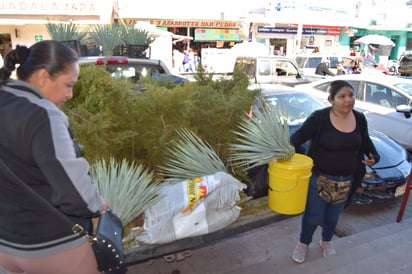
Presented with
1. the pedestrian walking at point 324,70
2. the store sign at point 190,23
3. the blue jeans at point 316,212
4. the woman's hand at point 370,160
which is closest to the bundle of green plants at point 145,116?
the blue jeans at point 316,212

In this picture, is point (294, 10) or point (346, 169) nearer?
point (346, 169)

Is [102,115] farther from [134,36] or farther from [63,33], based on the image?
[134,36]

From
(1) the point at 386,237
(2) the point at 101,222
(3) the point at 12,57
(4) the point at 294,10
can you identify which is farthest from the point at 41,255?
(4) the point at 294,10

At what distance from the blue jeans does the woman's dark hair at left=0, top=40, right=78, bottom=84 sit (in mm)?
2241

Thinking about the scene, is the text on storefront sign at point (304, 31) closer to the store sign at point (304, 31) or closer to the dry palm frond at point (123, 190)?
the store sign at point (304, 31)

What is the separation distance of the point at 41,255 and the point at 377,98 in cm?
694

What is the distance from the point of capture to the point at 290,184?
2.68 metres

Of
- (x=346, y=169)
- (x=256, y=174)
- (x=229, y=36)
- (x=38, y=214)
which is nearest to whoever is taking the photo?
(x=38, y=214)

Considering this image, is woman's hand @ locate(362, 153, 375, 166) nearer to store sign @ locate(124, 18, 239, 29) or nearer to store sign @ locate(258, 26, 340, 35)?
store sign @ locate(124, 18, 239, 29)

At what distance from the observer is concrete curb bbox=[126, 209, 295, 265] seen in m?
2.27

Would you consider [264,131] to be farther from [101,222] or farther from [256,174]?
[101,222]

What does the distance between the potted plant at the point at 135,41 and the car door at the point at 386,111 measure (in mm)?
4464

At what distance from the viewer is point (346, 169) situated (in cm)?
284

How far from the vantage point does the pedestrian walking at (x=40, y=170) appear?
52.3 inches
